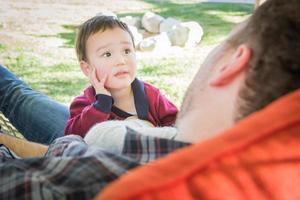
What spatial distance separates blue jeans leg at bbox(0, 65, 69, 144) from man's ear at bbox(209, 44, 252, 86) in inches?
32.0

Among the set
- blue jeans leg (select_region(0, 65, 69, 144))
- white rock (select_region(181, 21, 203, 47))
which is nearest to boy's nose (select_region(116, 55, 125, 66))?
blue jeans leg (select_region(0, 65, 69, 144))

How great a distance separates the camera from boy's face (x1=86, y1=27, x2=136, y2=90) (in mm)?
1187

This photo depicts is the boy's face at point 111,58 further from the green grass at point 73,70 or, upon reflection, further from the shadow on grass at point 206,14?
the shadow on grass at point 206,14

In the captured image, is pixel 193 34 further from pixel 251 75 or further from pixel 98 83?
pixel 251 75

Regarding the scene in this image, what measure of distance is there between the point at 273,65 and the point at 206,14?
167 inches

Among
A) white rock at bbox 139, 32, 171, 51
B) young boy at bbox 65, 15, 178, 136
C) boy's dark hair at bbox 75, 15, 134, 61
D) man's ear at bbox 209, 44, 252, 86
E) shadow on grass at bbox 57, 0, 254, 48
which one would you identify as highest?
man's ear at bbox 209, 44, 252, 86

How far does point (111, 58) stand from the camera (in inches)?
46.6

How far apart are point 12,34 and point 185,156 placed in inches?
150

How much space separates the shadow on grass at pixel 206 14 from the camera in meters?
4.00

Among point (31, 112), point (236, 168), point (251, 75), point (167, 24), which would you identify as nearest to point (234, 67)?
point (251, 75)

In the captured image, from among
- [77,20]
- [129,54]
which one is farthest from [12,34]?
[129,54]

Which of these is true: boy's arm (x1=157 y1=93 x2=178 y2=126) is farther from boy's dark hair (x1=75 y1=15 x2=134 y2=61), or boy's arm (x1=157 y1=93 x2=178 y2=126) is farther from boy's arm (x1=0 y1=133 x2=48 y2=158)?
boy's arm (x1=0 y1=133 x2=48 y2=158)

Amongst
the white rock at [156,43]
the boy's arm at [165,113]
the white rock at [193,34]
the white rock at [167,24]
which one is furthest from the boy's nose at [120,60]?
the white rock at [167,24]

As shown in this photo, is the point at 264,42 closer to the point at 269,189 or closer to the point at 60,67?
the point at 269,189
